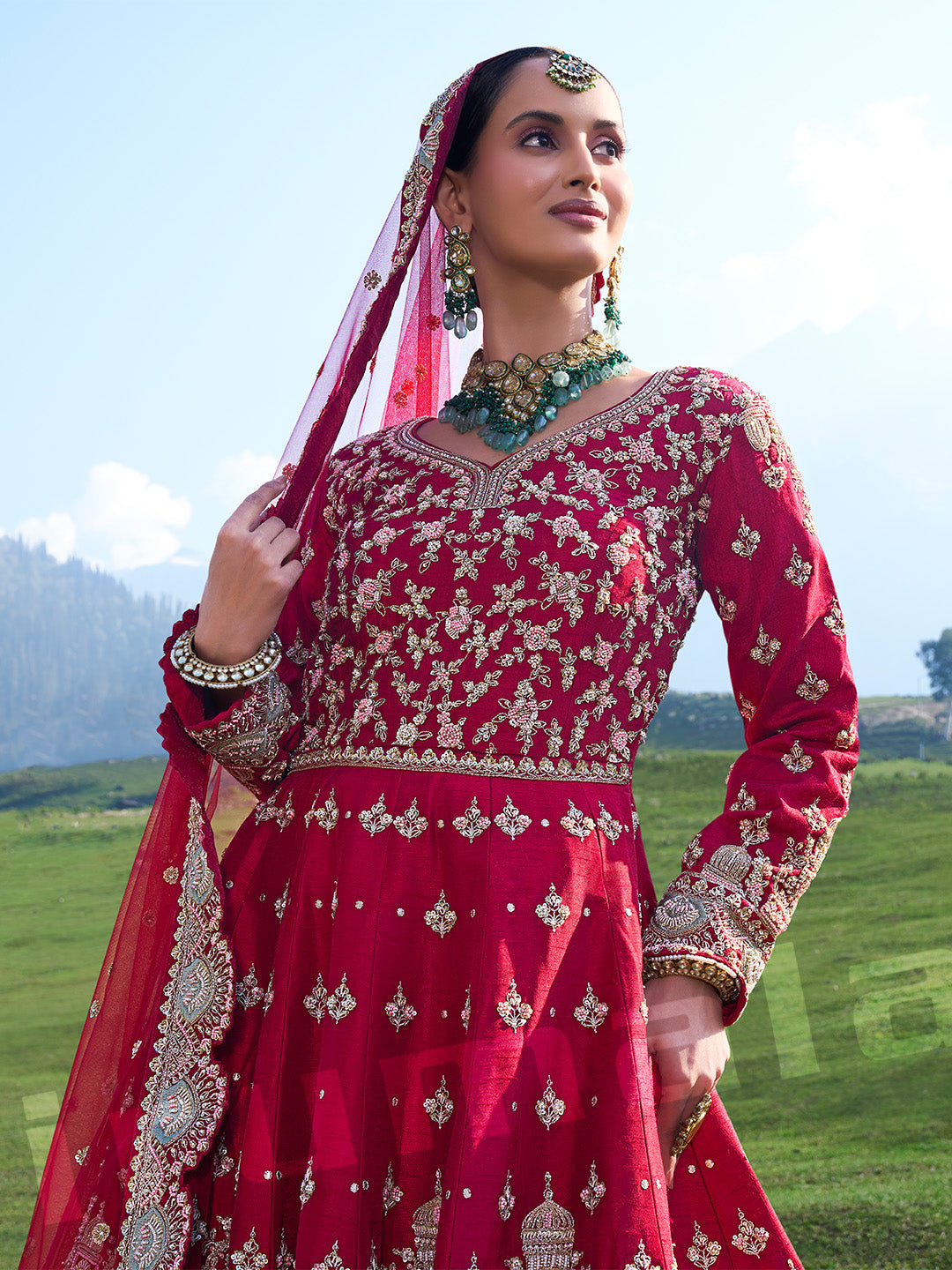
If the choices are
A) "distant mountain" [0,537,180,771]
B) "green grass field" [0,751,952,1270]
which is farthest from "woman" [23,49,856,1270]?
"distant mountain" [0,537,180,771]

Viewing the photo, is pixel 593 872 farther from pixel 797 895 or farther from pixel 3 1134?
pixel 3 1134

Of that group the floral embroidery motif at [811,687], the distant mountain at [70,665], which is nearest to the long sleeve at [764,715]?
the floral embroidery motif at [811,687]

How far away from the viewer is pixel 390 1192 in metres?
1.13

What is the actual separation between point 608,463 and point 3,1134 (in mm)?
2967

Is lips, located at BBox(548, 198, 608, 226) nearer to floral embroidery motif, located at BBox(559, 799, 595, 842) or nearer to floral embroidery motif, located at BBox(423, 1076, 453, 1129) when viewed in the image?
floral embroidery motif, located at BBox(559, 799, 595, 842)

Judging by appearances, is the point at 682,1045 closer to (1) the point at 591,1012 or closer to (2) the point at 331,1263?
(1) the point at 591,1012

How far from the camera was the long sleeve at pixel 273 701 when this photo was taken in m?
1.35

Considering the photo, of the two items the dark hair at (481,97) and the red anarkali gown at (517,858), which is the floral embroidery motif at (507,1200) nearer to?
the red anarkali gown at (517,858)

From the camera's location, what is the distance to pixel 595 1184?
42.8 inches

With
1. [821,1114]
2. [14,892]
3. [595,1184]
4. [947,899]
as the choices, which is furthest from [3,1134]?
[947,899]

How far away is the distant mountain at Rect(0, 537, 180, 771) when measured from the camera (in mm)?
9383

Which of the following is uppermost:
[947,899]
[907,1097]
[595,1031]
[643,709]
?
[643,709]

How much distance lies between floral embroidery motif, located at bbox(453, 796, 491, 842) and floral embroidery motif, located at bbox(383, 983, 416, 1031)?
18cm

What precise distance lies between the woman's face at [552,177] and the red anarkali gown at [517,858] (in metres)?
0.21
